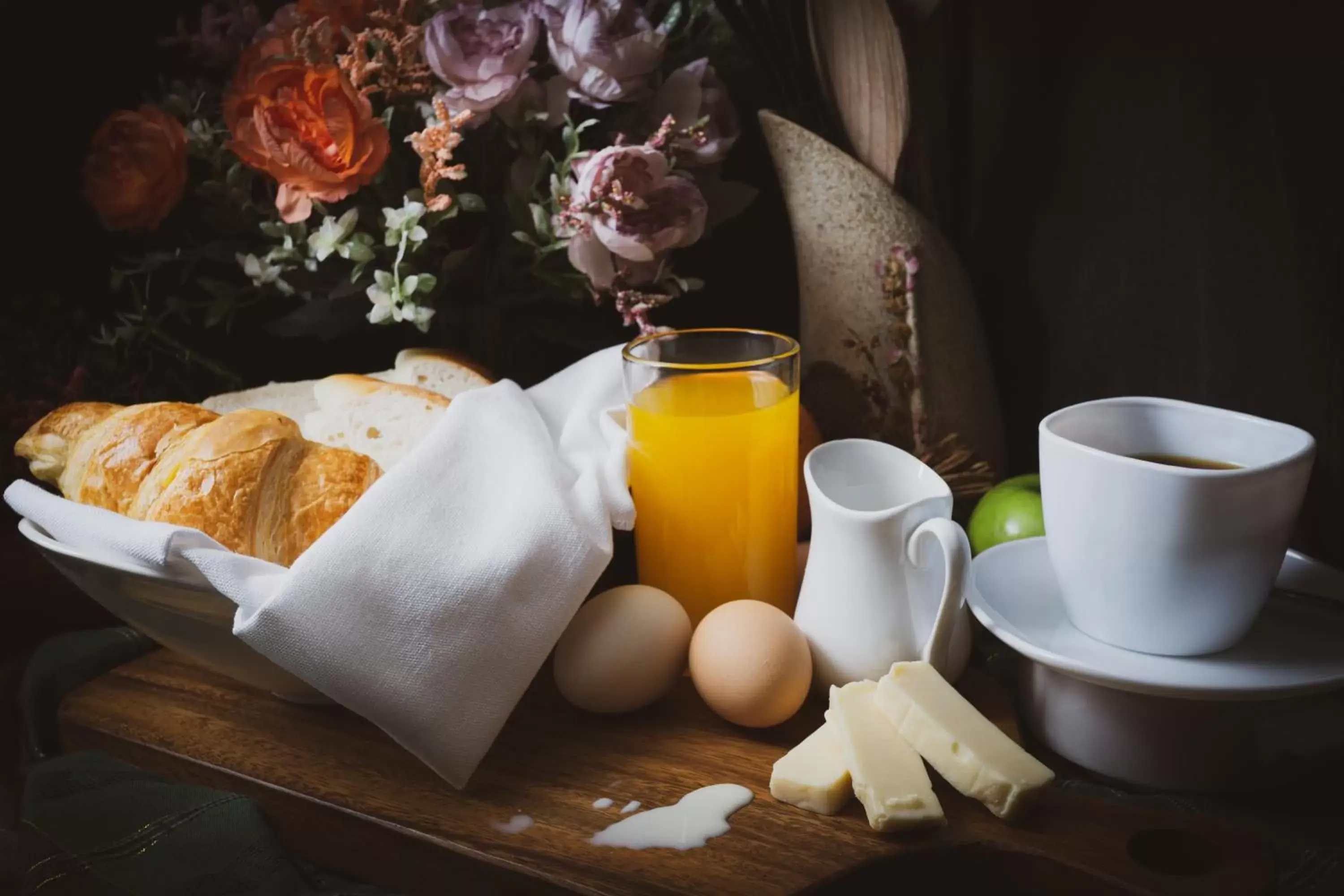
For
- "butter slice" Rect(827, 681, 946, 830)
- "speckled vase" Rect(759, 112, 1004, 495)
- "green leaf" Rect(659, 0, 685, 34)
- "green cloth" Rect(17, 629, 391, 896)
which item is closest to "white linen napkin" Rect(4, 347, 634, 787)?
"green cloth" Rect(17, 629, 391, 896)

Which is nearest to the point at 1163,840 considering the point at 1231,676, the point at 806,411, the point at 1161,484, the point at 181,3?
the point at 1231,676

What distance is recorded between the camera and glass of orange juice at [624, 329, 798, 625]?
3.00 ft

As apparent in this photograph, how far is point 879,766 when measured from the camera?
724 mm

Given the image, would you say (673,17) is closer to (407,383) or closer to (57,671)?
(407,383)

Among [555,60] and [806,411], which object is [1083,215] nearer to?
[806,411]

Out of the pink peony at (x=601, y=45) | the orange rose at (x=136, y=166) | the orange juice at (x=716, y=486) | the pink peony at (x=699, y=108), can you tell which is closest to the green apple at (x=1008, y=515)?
the orange juice at (x=716, y=486)

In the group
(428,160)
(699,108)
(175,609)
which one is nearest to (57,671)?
(175,609)

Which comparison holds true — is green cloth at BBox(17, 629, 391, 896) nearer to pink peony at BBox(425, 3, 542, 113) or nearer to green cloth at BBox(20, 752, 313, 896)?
green cloth at BBox(20, 752, 313, 896)

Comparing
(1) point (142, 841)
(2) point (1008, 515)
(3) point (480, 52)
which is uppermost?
(3) point (480, 52)

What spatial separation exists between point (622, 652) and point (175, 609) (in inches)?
13.5

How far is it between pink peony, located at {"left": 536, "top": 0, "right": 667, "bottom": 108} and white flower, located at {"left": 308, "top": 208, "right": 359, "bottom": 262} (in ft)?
0.89

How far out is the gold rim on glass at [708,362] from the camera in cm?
89

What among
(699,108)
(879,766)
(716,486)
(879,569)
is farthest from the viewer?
(699,108)

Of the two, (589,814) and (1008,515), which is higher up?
(1008,515)
